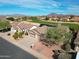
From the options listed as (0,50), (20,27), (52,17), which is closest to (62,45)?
(0,50)

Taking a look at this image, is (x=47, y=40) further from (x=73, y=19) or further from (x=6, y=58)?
(x=73, y=19)

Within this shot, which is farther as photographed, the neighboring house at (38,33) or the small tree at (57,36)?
the neighboring house at (38,33)

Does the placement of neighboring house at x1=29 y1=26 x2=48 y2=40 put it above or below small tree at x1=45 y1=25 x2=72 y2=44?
below

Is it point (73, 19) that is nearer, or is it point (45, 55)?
point (45, 55)

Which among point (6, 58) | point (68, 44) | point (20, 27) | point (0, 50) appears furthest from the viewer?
point (20, 27)

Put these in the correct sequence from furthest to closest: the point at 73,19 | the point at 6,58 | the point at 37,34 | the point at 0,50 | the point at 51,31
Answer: the point at 73,19
the point at 37,34
the point at 51,31
the point at 0,50
the point at 6,58

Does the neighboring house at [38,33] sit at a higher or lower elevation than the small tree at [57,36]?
lower

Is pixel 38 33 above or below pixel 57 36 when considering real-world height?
below

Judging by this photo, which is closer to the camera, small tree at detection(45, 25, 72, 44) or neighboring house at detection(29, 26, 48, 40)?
small tree at detection(45, 25, 72, 44)

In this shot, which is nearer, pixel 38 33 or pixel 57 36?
pixel 57 36
